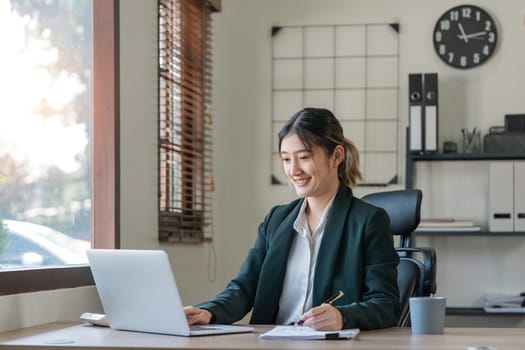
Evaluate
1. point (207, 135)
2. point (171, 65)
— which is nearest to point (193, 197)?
point (207, 135)

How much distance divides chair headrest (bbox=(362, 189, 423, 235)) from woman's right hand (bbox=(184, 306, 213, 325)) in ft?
2.50

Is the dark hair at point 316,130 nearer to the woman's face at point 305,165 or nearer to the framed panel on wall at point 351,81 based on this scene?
the woman's face at point 305,165

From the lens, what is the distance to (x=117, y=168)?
296cm

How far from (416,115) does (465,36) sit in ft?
1.88

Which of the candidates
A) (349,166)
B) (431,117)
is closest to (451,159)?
(431,117)

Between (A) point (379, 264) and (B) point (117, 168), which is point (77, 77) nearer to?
(B) point (117, 168)

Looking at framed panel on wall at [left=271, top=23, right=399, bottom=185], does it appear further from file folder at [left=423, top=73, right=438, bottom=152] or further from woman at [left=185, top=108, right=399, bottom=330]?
woman at [left=185, top=108, right=399, bottom=330]

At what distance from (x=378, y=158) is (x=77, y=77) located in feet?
6.98

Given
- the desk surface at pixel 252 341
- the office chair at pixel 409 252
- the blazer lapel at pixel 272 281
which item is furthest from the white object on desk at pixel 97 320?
the office chair at pixel 409 252

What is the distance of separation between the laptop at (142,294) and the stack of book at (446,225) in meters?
2.37

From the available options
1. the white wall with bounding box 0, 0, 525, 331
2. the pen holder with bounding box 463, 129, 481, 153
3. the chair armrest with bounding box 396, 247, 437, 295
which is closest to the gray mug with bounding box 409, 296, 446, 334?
the chair armrest with bounding box 396, 247, 437, 295

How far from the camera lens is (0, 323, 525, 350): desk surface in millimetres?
1796

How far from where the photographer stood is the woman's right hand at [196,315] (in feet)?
6.97

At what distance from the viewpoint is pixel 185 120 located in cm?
386
